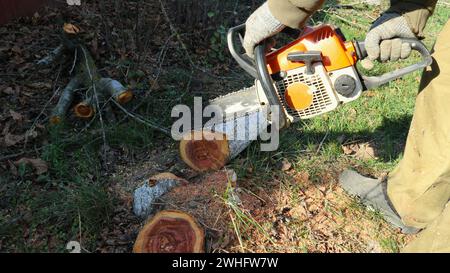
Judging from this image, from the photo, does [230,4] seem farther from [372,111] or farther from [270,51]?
[270,51]

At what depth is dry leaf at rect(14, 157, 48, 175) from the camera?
307cm

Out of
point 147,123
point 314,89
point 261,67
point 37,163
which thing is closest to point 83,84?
point 147,123

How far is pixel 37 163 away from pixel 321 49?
201cm

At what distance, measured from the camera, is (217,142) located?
296 cm

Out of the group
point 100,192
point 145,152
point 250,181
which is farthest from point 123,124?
point 250,181

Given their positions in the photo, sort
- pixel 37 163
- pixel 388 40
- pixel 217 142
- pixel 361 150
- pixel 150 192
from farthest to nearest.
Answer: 1. pixel 361 150
2. pixel 37 163
3. pixel 217 142
4. pixel 150 192
5. pixel 388 40

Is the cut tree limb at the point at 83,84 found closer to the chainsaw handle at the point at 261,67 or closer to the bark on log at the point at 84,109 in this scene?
the bark on log at the point at 84,109

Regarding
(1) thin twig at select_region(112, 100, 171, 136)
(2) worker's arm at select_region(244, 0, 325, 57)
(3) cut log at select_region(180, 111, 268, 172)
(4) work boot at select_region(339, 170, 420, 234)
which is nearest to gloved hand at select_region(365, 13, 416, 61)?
(2) worker's arm at select_region(244, 0, 325, 57)

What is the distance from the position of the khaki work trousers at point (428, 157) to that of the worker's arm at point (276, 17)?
0.87 meters

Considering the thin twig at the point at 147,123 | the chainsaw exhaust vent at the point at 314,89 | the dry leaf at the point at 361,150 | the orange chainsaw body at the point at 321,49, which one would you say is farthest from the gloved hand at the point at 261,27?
the dry leaf at the point at 361,150

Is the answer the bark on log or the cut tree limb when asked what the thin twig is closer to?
the cut tree limb

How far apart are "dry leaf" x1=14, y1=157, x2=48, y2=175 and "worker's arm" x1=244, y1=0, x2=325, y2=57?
1.67 meters

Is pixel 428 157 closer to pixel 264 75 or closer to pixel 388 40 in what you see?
pixel 388 40

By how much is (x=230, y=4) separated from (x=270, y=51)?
2.57 m
